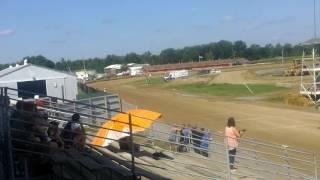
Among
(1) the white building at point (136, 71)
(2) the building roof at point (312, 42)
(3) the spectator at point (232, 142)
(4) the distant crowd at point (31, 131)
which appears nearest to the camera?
(4) the distant crowd at point (31, 131)

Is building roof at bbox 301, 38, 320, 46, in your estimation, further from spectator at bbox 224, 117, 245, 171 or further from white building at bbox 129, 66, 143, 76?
white building at bbox 129, 66, 143, 76

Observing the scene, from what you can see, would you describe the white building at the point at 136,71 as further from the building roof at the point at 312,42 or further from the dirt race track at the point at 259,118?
the building roof at the point at 312,42

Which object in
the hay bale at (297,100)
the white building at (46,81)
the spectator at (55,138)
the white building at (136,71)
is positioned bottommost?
the white building at (136,71)

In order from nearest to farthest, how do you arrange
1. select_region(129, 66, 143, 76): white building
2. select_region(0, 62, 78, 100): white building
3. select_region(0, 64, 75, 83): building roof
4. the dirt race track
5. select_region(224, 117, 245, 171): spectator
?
select_region(224, 117, 245, 171): spectator → the dirt race track → select_region(0, 64, 75, 83): building roof → select_region(0, 62, 78, 100): white building → select_region(129, 66, 143, 76): white building

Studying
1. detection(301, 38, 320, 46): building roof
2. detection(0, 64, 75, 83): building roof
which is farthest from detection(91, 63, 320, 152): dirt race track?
detection(0, 64, 75, 83): building roof

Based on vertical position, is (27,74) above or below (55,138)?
below

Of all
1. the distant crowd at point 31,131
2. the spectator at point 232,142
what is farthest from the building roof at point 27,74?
the distant crowd at point 31,131

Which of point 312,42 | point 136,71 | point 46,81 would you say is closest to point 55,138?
point 46,81

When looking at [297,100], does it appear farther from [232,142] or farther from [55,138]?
[55,138]

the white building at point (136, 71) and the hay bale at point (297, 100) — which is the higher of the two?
the hay bale at point (297, 100)

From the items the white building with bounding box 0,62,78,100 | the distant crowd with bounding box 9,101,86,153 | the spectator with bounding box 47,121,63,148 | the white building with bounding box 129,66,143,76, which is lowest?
the white building with bounding box 129,66,143,76

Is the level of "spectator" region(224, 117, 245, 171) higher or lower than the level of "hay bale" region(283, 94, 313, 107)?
higher

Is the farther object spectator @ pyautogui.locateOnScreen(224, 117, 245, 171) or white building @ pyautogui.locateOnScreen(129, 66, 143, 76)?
white building @ pyautogui.locateOnScreen(129, 66, 143, 76)

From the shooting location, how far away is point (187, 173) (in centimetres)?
1065
